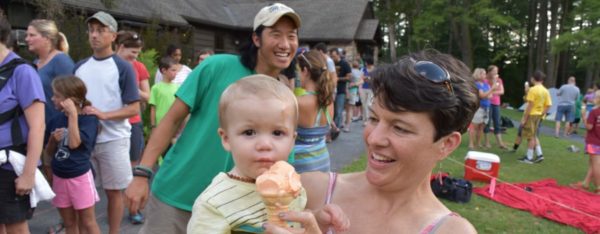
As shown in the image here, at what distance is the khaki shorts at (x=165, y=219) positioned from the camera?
103 inches

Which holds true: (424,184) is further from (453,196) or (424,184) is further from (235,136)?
(453,196)

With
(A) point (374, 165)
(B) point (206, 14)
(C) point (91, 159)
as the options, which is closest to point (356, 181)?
(A) point (374, 165)

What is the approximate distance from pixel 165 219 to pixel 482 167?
22.3 feet

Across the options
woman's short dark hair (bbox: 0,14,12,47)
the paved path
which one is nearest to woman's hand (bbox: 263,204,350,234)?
woman's short dark hair (bbox: 0,14,12,47)

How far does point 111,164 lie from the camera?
163 inches

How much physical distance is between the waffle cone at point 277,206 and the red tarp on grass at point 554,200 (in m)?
5.99

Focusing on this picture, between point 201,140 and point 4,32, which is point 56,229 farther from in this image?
point 201,140

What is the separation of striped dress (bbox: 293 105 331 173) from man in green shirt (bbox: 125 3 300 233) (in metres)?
1.67

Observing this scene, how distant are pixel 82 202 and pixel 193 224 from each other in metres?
2.70

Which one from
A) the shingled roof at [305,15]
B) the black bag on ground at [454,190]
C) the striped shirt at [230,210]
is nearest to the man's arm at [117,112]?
the striped shirt at [230,210]

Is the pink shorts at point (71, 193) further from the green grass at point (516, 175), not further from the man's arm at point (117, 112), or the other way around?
the green grass at point (516, 175)

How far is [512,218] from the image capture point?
6.10m

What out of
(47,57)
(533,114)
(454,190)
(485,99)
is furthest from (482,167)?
(47,57)

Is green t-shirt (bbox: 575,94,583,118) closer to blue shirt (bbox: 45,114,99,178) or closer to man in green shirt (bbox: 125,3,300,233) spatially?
man in green shirt (bbox: 125,3,300,233)
